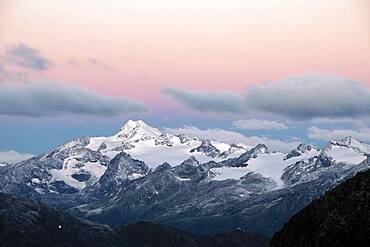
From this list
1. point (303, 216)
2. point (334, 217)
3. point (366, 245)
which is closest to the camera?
point (366, 245)

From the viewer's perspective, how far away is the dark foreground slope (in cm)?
15588

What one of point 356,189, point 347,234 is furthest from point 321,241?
point 356,189

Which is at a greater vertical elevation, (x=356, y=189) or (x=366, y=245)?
(x=356, y=189)

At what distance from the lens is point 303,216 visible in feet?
574

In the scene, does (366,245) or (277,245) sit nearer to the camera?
(366,245)

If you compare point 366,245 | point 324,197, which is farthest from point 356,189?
point 366,245

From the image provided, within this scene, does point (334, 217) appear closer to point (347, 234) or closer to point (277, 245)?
point (347, 234)

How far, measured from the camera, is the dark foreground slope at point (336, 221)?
511ft

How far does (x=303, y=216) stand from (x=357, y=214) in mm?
18341

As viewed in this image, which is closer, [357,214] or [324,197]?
[357,214]

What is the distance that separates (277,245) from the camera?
17650 centimetres

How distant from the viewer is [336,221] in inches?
6373

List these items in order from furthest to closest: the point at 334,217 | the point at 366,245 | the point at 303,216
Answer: the point at 303,216 < the point at 334,217 < the point at 366,245

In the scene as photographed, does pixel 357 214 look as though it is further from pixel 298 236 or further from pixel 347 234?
pixel 298 236
